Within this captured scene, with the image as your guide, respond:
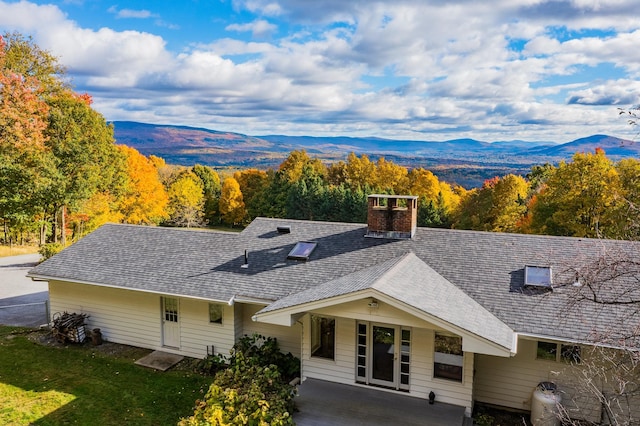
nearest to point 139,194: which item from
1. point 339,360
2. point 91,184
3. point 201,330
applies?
point 91,184

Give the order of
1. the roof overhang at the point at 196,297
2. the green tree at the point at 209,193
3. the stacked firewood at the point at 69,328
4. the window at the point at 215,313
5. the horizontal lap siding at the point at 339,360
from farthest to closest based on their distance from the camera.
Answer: the green tree at the point at 209,193, the stacked firewood at the point at 69,328, the window at the point at 215,313, the roof overhang at the point at 196,297, the horizontal lap siding at the point at 339,360

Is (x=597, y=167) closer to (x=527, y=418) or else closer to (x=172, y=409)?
(x=527, y=418)

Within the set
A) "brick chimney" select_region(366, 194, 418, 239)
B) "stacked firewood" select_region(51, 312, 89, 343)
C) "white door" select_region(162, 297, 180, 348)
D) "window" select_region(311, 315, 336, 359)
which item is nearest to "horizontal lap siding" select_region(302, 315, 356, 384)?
"window" select_region(311, 315, 336, 359)

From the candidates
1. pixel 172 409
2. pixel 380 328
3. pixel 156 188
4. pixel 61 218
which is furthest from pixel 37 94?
pixel 380 328

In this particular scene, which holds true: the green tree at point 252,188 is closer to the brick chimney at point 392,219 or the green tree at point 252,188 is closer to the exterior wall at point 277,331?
the brick chimney at point 392,219

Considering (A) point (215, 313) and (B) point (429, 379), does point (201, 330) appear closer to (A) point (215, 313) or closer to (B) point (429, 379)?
(A) point (215, 313)

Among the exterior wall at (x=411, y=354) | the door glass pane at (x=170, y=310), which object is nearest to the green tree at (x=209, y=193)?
the door glass pane at (x=170, y=310)

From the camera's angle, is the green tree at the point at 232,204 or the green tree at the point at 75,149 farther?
the green tree at the point at 232,204
